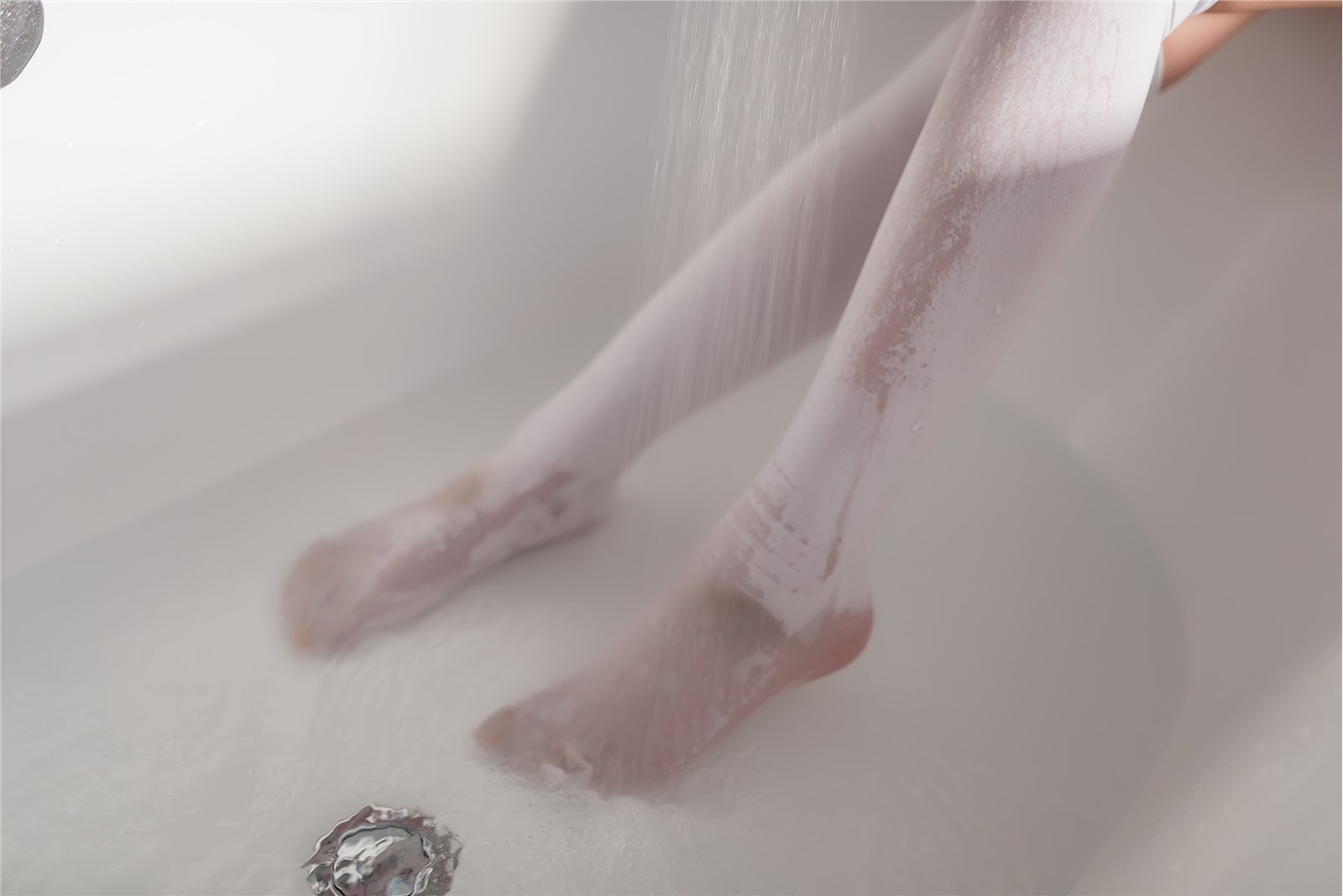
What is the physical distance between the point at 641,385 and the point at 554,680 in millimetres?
169

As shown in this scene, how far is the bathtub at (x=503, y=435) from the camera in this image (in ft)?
1.81

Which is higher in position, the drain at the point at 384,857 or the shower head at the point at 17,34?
the shower head at the point at 17,34

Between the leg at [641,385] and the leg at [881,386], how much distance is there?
0.39 ft

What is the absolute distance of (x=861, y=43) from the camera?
87 centimetres

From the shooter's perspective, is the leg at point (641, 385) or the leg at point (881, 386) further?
the leg at point (641, 385)

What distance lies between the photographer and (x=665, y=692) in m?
0.56

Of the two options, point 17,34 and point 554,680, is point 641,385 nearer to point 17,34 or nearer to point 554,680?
point 554,680

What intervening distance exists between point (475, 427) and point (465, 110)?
218 mm

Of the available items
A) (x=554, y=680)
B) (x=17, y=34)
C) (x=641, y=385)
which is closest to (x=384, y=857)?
(x=554, y=680)

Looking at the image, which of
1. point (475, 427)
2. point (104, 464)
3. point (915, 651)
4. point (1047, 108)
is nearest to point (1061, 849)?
point (915, 651)

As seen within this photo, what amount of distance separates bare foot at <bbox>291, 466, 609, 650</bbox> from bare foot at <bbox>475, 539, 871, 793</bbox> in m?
0.11

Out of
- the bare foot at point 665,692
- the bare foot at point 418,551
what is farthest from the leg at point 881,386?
the bare foot at point 418,551

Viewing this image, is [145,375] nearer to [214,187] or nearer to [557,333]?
[214,187]

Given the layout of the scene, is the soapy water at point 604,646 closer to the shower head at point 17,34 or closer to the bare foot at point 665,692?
the bare foot at point 665,692
